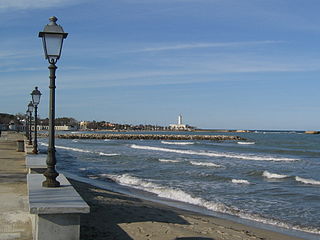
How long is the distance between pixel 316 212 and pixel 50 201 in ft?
31.3

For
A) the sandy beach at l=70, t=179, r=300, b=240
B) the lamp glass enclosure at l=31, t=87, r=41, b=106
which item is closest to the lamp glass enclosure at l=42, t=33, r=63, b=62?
the sandy beach at l=70, t=179, r=300, b=240

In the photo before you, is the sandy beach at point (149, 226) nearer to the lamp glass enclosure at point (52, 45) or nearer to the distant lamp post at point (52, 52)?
the distant lamp post at point (52, 52)

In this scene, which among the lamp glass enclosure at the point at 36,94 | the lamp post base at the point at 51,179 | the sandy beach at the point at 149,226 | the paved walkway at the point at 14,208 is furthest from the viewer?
the lamp glass enclosure at the point at 36,94

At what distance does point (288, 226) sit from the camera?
34.8 ft

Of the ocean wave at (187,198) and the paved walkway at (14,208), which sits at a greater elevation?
the paved walkway at (14,208)

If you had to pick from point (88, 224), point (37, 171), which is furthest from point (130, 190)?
point (88, 224)

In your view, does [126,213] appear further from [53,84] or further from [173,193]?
[173,193]

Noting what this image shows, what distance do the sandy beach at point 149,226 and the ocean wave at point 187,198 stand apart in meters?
1.14

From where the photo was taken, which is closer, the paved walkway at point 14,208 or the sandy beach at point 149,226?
the paved walkway at point 14,208

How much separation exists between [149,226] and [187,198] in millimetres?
6033

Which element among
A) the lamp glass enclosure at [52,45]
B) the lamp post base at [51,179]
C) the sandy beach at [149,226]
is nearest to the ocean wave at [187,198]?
the sandy beach at [149,226]

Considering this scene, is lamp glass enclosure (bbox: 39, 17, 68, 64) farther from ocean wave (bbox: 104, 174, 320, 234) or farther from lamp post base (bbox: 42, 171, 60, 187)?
ocean wave (bbox: 104, 174, 320, 234)

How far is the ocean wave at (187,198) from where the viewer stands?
431 inches

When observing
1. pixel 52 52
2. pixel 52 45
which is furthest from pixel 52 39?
pixel 52 52
